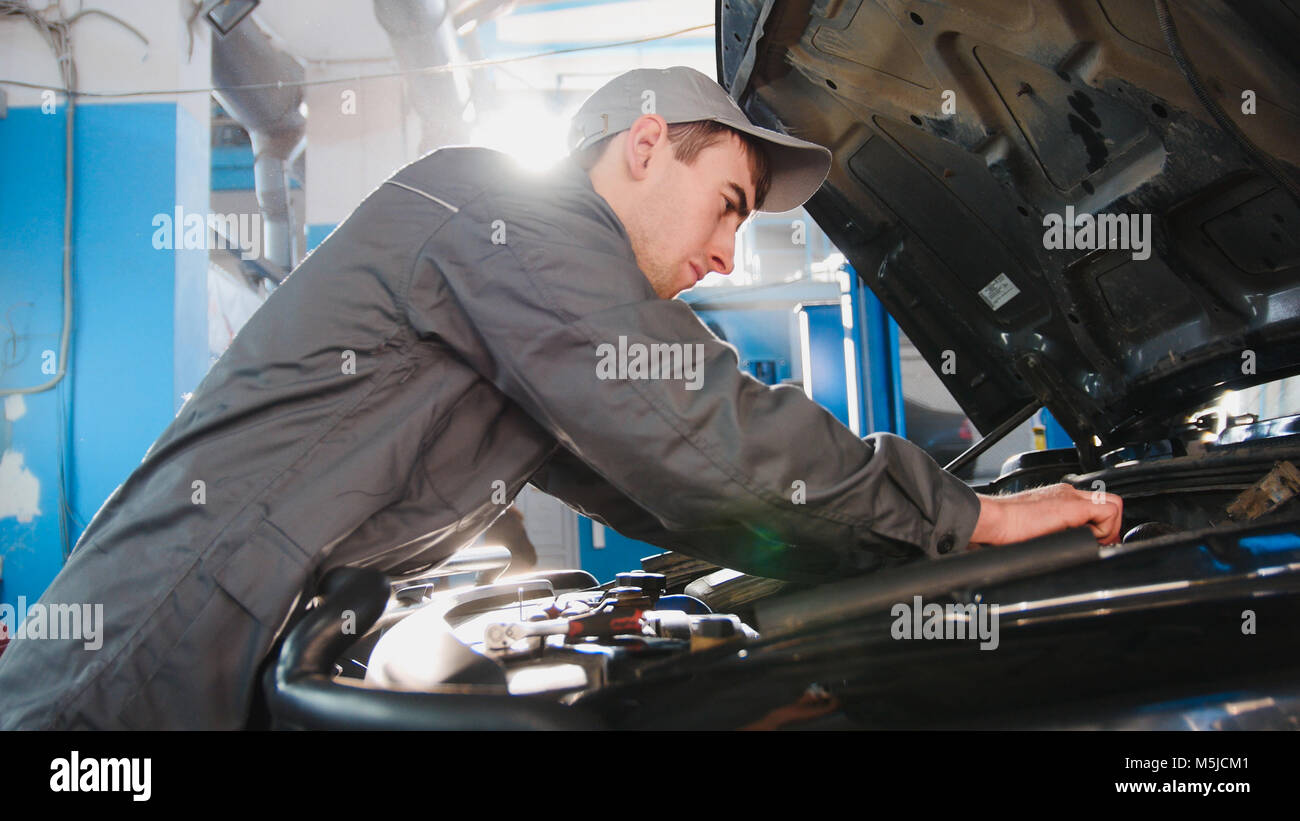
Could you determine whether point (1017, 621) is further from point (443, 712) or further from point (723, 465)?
point (443, 712)

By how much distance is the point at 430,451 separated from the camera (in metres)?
1.04

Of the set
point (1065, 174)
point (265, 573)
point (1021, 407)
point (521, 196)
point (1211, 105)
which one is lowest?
point (265, 573)

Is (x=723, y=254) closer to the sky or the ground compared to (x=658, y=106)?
closer to the ground

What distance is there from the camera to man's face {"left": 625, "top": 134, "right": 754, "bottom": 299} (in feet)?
3.80

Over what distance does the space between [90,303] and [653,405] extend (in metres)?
4.34

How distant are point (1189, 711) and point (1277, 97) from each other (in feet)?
2.59

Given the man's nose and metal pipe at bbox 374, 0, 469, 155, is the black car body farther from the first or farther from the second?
metal pipe at bbox 374, 0, 469, 155

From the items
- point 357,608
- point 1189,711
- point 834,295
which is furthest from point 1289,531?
point 834,295

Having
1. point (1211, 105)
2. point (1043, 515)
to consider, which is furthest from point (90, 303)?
point (1211, 105)

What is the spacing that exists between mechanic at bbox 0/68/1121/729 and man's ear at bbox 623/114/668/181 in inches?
4.3

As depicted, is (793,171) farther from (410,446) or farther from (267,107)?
(267,107)

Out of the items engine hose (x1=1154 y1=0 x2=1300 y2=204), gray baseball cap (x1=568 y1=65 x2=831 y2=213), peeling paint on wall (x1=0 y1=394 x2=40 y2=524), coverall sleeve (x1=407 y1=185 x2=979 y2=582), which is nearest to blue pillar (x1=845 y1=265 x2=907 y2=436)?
gray baseball cap (x1=568 y1=65 x2=831 y2=213)

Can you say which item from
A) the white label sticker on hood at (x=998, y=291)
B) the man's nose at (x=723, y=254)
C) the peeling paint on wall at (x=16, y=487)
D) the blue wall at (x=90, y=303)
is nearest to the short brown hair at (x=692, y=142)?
the man's nose at (x=723, y=254)
